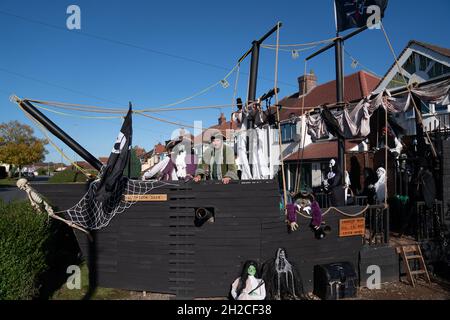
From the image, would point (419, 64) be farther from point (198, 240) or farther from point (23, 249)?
point (23, 249)

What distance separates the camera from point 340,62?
9461 mm

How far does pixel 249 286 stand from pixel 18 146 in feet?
191

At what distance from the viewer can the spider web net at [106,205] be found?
22.1 feet

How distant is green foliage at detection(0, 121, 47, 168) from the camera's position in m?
50.9

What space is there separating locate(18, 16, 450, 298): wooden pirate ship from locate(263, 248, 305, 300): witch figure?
0.65ft

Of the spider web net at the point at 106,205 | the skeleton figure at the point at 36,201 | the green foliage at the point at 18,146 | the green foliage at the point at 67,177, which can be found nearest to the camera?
the skeleton figure at the point at 36,201

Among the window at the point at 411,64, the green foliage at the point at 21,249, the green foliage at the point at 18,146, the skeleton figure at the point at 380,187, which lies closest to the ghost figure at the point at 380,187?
the skeleton figure at the point at 380,187

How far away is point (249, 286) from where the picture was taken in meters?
5.97

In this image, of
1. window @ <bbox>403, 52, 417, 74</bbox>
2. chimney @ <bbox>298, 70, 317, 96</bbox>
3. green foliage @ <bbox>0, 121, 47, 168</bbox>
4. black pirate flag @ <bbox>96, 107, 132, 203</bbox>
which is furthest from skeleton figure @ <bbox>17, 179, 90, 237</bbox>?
green foliage @ <bbox>0, 121, 47, 168</bbox>

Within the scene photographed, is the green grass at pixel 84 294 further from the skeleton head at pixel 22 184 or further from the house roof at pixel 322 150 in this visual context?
the house roof at pixel 322 150

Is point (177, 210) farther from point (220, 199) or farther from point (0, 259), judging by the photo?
point (0, 259)

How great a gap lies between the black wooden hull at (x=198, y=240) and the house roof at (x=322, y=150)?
42.3 ft

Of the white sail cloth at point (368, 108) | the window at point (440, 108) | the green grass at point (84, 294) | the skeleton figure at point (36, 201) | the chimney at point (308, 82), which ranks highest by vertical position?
the chimney at point (308, 82)

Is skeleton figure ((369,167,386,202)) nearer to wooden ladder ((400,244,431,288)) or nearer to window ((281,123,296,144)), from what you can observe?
wooden ladder ((400,244,431,288))
